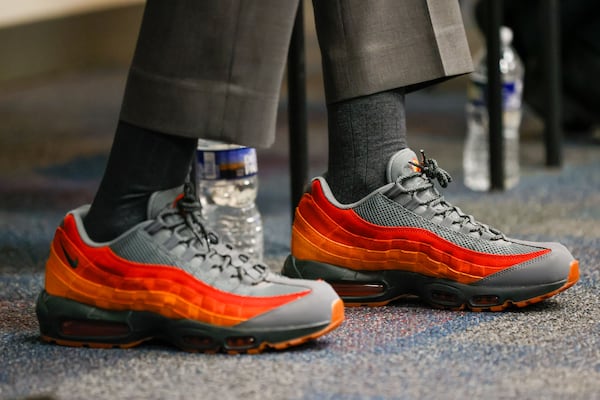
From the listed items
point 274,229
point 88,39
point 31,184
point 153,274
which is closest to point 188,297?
point 153,274

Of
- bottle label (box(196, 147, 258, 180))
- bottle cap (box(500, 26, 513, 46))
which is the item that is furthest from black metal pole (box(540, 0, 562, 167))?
bottle label (box(196, 147, 258, 180))

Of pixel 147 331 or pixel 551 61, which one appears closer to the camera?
pixel 147 331

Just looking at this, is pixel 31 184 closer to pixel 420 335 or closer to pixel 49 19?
pixel 420 335

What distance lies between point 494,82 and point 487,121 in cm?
40

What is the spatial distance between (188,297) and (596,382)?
0.36 metres

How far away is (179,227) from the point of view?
2.99 ft

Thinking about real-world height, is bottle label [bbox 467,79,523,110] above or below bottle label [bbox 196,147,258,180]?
above

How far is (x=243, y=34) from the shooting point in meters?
0.83

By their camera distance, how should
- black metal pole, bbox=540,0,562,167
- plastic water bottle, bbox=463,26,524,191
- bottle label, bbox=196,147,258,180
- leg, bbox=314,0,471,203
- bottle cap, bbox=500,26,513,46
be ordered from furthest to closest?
bottle cap, bbox=500,26,513,46
plastic water bottle, bbox=463,26,524,191
black metal pole, bbox=540,0,562,167
bottle label, bbox=196,147,258,180
leg, bbox=314,0,471,203

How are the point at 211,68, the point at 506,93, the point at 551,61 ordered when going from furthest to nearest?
the point at 506,93, the point at 551,61, the point at 211,68

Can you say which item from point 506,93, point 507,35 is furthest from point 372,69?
point 507,35

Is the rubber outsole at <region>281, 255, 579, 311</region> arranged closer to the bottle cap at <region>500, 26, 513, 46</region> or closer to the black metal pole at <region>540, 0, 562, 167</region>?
the black metal pole at <region>540, 0, 562, 167</region>

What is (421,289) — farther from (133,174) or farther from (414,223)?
(133,174)

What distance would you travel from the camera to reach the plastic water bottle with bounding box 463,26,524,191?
6.39 ft
